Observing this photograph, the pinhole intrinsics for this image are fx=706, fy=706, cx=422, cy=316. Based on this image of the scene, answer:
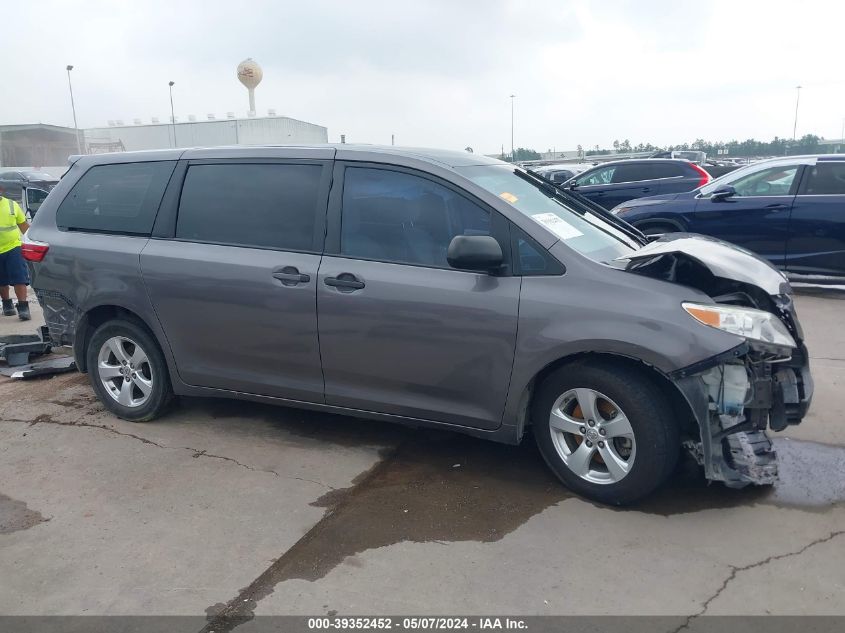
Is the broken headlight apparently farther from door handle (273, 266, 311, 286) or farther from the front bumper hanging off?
door handle (273, 266, 311, 286)

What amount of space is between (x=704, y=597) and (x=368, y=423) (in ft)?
8.28

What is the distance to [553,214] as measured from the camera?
13.4ft

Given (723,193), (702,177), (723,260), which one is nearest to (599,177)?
(702,177)

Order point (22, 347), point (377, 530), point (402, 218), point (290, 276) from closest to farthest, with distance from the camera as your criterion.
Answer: point (377, 530)
point (402, 218)
point (290, 276)
point (22, 347)

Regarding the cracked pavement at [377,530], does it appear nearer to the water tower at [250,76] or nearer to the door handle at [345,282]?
the door handle at [345,282]

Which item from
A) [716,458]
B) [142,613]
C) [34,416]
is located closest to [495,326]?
[716,458]

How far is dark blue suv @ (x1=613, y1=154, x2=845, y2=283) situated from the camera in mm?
8242

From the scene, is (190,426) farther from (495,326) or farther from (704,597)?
(704,597)

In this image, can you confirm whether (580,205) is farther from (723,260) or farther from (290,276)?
(290,276)

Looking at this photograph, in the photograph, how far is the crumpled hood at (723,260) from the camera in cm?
354

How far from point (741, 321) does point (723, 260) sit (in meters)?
0.57

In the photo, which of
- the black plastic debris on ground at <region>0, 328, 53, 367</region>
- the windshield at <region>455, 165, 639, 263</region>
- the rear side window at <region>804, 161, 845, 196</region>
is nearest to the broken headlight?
the windshield at <region>455, 165, 639, 263</region>

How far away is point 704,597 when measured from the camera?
287cm

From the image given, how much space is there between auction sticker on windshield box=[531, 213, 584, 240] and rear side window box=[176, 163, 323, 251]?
1.34 metres
